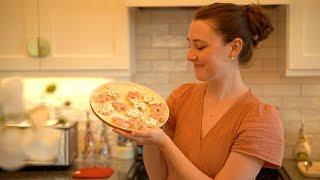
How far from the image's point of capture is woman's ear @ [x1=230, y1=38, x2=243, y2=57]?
1.18m

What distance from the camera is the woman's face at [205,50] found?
1.15m

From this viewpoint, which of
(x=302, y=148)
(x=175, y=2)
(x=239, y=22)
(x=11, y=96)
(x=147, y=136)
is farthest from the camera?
(x=302, y=148)

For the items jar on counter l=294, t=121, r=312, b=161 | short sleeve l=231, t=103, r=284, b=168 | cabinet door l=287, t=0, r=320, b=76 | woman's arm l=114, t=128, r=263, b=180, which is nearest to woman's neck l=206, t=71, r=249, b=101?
short sleeve l=231, t=103, r=284, b=168

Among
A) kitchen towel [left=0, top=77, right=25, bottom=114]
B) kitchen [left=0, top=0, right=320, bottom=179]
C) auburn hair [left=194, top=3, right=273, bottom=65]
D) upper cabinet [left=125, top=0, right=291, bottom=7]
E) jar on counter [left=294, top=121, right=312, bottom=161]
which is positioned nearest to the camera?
kitchen towel [left=0, top=77, right=25, bottom=114]

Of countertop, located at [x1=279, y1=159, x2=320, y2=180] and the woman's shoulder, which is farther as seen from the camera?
countertop, located at [x1=279, y1=159, x2=320, y2=180]

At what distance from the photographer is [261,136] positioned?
1125mm

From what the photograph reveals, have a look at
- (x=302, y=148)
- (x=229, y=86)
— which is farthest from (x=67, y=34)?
(x=302, y=148)

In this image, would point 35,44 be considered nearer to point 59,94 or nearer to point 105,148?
point 59,94

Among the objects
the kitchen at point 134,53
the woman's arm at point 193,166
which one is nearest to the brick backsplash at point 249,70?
the kitchen at point 134,53

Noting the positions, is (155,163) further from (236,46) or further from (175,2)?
(175,2)

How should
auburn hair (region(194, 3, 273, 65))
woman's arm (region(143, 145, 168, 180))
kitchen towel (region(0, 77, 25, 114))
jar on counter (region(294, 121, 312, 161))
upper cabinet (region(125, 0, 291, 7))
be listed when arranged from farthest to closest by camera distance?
jar on counter (region(294, 121, 312, 161)) < upper cabinet (region(125, 0, 291, 7)) < woman's arm (region(143, 145, 168, 180)) < auburn hair (region(194, 3, 273, 65)) < kitchen towel (region(0, 77, 25, 114))

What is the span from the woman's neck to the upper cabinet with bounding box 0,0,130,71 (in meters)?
0.95

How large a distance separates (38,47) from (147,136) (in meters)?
1.28

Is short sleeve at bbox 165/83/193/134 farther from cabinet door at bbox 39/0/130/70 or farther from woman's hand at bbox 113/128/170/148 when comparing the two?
cabinet door at bbox 39/0/130/70
